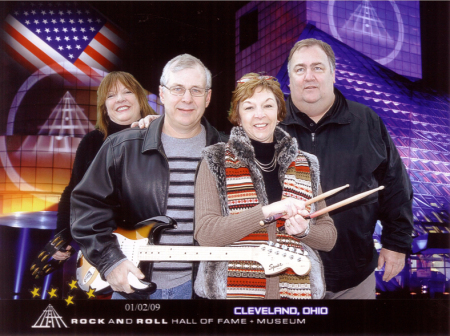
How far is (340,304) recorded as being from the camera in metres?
3.15

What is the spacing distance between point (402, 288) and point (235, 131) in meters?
2.07

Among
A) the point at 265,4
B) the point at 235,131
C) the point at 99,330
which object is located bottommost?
the point at 99,330

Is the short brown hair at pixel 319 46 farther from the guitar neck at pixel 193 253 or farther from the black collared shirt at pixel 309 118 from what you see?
the guitar neck at pixel 193 253

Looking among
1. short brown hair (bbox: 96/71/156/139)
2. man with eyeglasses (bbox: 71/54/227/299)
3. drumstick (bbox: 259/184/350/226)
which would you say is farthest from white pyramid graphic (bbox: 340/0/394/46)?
short brown hair (bbox: 96/71/156/139)

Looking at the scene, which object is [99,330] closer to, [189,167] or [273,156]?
[189,167]

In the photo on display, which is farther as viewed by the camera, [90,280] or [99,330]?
[99,330]

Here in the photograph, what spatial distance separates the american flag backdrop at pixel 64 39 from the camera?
3.41 m

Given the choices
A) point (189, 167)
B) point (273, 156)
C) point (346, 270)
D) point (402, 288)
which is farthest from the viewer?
point (402, 288)

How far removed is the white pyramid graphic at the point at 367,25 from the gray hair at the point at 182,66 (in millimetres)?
1499

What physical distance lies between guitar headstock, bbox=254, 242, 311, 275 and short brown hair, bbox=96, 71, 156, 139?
1.47 metres

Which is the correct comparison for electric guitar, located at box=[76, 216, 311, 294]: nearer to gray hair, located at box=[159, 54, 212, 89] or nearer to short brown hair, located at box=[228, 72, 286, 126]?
short brown hair, located at box=[228, 72, 286, 126]

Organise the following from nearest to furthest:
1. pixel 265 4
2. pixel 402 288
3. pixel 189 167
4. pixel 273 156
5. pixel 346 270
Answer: pixel 273 156 < pixel 189 167 < pixel 346 270 < pixel 402 288 < pixel 265 4

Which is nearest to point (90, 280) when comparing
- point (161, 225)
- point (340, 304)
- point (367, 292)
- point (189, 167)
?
point (161, 225)

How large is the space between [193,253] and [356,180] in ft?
4.73
